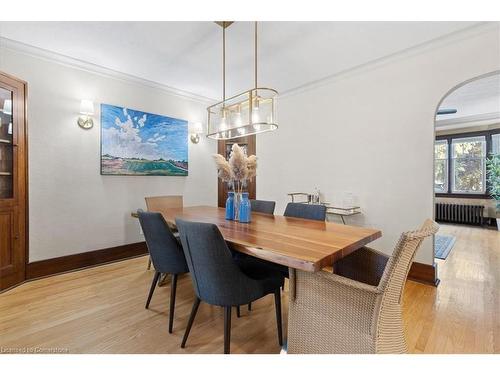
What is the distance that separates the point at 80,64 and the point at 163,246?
259cm

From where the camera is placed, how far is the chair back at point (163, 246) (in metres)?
1.78

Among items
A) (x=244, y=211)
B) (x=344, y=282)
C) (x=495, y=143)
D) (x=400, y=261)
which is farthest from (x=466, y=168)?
(x=344, y=282)

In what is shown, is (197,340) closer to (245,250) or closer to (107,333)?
(107,333)

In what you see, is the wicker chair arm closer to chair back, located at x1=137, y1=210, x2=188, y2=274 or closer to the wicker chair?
the wicker chair

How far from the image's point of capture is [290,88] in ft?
12.4

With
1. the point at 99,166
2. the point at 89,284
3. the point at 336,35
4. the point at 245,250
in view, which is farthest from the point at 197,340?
the point at 336,35

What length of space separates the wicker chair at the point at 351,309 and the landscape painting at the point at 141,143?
115 inches

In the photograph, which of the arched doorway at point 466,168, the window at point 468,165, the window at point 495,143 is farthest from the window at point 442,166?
the window at point 495,143

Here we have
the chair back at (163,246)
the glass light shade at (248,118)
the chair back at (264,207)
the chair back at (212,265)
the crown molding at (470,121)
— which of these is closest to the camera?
the chair back at (212,265)

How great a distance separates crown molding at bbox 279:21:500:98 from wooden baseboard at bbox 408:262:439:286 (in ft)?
7.49

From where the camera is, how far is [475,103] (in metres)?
4.47

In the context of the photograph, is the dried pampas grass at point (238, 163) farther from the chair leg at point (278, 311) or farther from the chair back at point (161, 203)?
the chair back at point (161, 203)

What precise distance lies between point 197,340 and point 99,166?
2522mm

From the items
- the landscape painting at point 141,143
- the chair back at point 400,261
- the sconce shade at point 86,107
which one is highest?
the sconce shade at point 86,107
